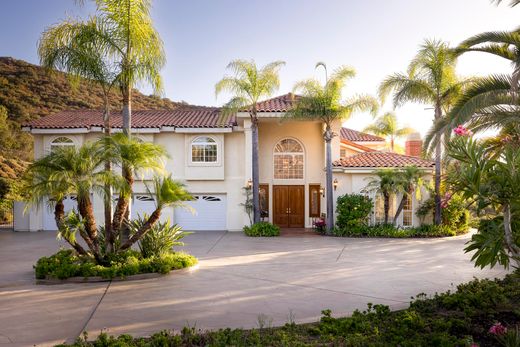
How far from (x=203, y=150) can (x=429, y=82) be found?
1191 cm

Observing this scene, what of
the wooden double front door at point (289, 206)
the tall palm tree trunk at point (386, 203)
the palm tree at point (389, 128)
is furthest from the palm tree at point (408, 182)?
the palm tree at point (389, 128)

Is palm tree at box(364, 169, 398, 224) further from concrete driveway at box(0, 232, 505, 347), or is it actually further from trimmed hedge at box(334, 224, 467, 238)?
concrete driveway at box(0, 232, 505, 347)

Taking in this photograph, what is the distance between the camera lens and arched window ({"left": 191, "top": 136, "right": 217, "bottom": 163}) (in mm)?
22375

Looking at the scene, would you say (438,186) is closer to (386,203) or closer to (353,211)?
→ (386,203)

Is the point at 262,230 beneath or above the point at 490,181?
beneath

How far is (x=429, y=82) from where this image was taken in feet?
62.2

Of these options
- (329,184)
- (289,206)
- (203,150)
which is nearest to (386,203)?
(329,184)

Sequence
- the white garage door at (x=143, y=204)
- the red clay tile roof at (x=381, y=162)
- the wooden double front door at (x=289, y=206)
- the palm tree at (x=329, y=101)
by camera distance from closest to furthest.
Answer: the palm tree at (x=329, y=101), the red clay tile roof at (x=381, y=162), the white garage door at (x=143, y=204), the wooden double front door at (x=289, y=206)

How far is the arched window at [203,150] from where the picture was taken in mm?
22375

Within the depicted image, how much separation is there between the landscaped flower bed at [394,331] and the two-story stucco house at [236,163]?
14.3 metres

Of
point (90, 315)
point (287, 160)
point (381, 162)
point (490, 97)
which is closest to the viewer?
point (90, 315)

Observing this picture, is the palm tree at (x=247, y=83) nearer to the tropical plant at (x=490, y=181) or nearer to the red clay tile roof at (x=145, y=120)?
the red clay tile roof at (x=145, y=120)

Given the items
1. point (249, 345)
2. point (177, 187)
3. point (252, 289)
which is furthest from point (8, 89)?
point (249, 345)

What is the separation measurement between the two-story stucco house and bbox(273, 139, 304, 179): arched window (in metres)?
0.06
